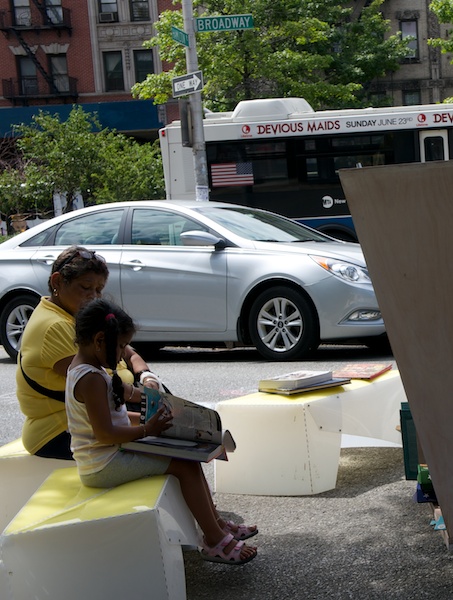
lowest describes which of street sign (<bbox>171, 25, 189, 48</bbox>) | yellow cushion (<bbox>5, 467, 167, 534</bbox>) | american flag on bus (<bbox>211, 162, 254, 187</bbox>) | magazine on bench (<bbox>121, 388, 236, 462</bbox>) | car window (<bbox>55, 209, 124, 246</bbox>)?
yellow cushion (<bbox>5, 467, 167, 534</bbox>)

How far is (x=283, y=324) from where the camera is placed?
9195 millimetres

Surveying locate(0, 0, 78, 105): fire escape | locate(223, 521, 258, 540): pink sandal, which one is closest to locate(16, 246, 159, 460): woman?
locate(223, 521, 258, 540): pink sandal

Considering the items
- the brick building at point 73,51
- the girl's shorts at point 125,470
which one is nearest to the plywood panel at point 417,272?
the girl's shorts at point 125,470

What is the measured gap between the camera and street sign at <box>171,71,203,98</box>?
1528cm

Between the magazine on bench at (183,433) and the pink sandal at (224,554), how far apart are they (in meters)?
0.32

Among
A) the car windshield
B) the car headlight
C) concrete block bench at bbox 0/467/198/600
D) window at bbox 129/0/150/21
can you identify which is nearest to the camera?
concrete block bench at bbox 0/467/198/600

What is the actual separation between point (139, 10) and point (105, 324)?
42370 mm

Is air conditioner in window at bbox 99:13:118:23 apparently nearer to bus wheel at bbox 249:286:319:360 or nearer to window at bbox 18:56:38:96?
window at bbox 18:56:38:96

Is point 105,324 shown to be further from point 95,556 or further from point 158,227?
point 158,227

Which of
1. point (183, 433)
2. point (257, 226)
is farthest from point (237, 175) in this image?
point (183, 433)

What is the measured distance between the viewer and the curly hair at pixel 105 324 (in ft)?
11.7

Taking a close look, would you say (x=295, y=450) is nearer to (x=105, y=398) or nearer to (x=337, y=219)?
(x=105, y=398)

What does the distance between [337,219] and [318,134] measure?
169 centimetres

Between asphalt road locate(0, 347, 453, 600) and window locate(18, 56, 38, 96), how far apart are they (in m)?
41.5
